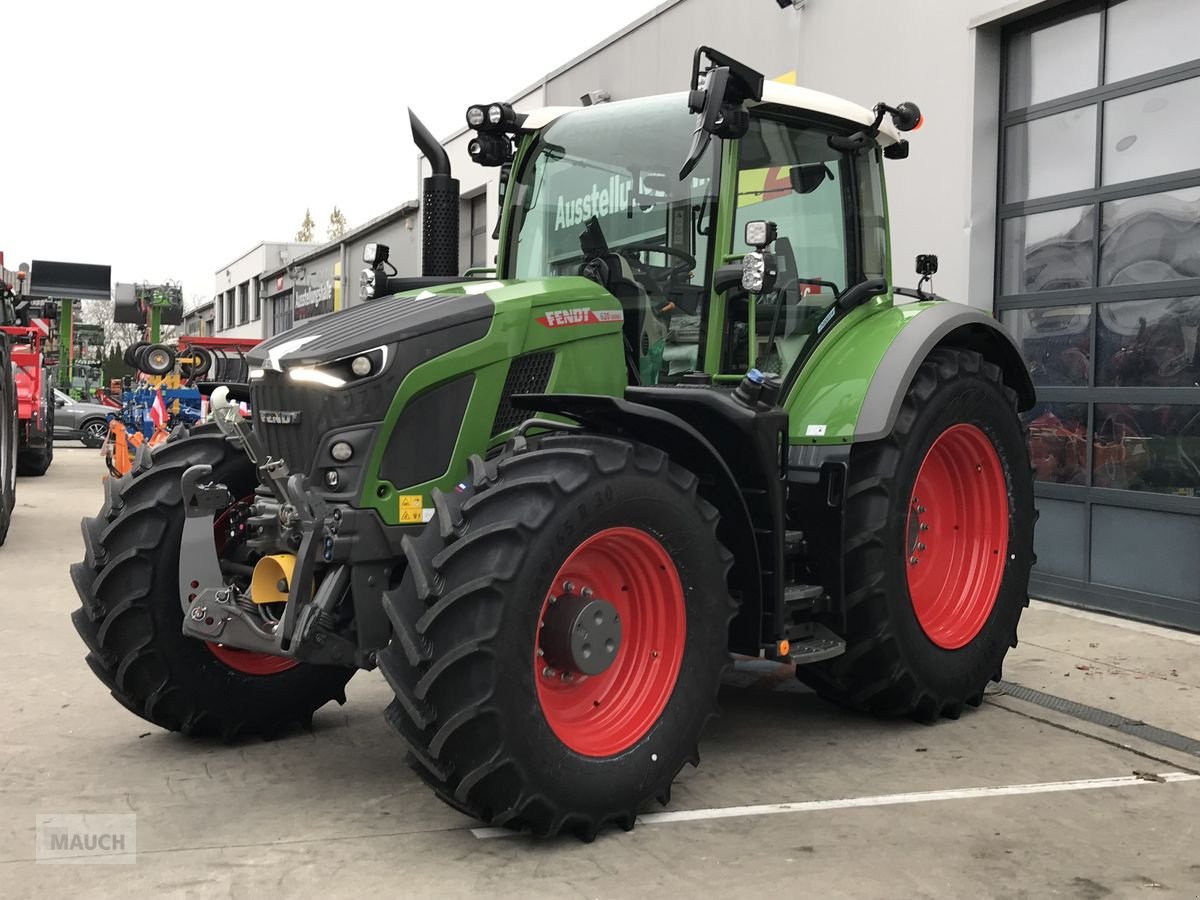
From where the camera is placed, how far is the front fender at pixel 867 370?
470 cm

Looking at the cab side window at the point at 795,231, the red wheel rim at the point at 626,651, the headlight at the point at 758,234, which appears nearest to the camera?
the red wheel rim at the point at 626,651

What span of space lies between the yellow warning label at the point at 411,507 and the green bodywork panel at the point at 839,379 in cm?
157

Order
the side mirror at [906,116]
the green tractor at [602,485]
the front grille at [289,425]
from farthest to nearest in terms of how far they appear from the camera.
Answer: the side mirror at [906,116], the front grille at [289,425], the green tractor at [602,485]

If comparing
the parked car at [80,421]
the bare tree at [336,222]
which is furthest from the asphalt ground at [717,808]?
the bare tree at [336,222]

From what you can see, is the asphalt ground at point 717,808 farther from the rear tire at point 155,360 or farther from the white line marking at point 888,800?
the rear tire at point 155,360

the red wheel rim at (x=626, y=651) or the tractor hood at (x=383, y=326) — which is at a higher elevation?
the tractor hood at (x=383, y=326)

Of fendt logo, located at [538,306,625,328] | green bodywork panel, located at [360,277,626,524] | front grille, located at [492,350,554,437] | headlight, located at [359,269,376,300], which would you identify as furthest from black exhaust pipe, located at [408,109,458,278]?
front grille, located at [492,350,554,437]

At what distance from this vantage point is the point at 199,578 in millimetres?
4195

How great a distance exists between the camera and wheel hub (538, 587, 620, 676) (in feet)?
12.2

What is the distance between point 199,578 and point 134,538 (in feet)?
1.37

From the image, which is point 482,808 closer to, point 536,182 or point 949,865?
point 949,865

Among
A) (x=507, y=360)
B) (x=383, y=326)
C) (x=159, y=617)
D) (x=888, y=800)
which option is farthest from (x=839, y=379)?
(x=159, y=617)

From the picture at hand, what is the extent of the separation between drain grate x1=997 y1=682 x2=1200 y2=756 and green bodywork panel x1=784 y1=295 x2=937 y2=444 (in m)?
1.75

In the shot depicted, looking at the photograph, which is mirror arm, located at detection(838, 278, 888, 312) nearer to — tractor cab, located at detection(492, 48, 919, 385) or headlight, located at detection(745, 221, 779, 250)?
tractor cab, located at detection(492, 48, 919, 385)
